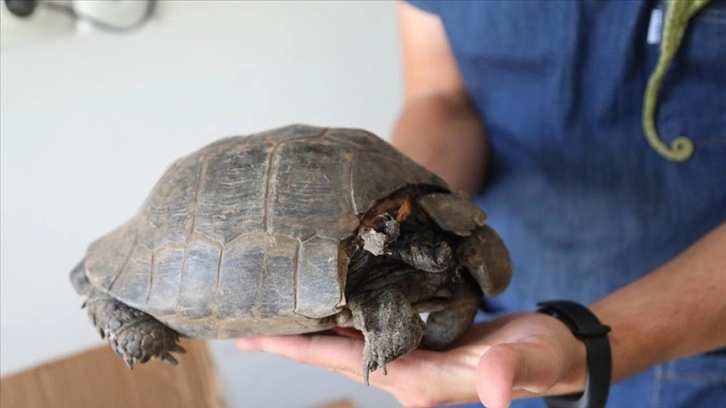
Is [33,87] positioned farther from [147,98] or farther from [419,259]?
[419,259]

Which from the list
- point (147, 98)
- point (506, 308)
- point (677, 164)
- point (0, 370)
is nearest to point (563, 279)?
point (506, 308)

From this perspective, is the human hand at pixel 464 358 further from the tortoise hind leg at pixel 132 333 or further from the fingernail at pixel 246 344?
the tortoise hind leg at pixel 132 333

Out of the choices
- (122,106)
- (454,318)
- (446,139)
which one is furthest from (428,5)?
(122,106)

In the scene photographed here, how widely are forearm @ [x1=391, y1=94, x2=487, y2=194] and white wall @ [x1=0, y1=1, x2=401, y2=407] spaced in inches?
15.6

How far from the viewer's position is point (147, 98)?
4.90 feet

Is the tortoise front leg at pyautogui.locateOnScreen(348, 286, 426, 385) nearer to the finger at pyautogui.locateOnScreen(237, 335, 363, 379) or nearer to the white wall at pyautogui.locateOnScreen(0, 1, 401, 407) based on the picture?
the finger at pyautogui.locateOnScreen(237, 335, 363, 379)

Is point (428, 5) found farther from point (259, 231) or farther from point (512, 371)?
point (512, 371)

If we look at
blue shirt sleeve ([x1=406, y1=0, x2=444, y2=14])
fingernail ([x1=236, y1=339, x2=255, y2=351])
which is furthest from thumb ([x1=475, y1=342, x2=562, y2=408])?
blue shirt sleeve ([x1=406, y1=0, x2=444, y2=14])

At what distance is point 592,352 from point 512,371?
7.9 inches

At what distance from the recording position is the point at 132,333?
876 millimetres

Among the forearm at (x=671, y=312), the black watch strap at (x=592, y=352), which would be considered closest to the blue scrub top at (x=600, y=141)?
the forearm at (x=671, y=312)

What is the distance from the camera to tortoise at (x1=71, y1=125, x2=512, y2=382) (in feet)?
A: 2.53

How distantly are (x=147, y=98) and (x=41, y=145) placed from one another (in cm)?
22

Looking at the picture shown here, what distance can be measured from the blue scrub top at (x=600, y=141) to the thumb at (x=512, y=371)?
0.41 metres
